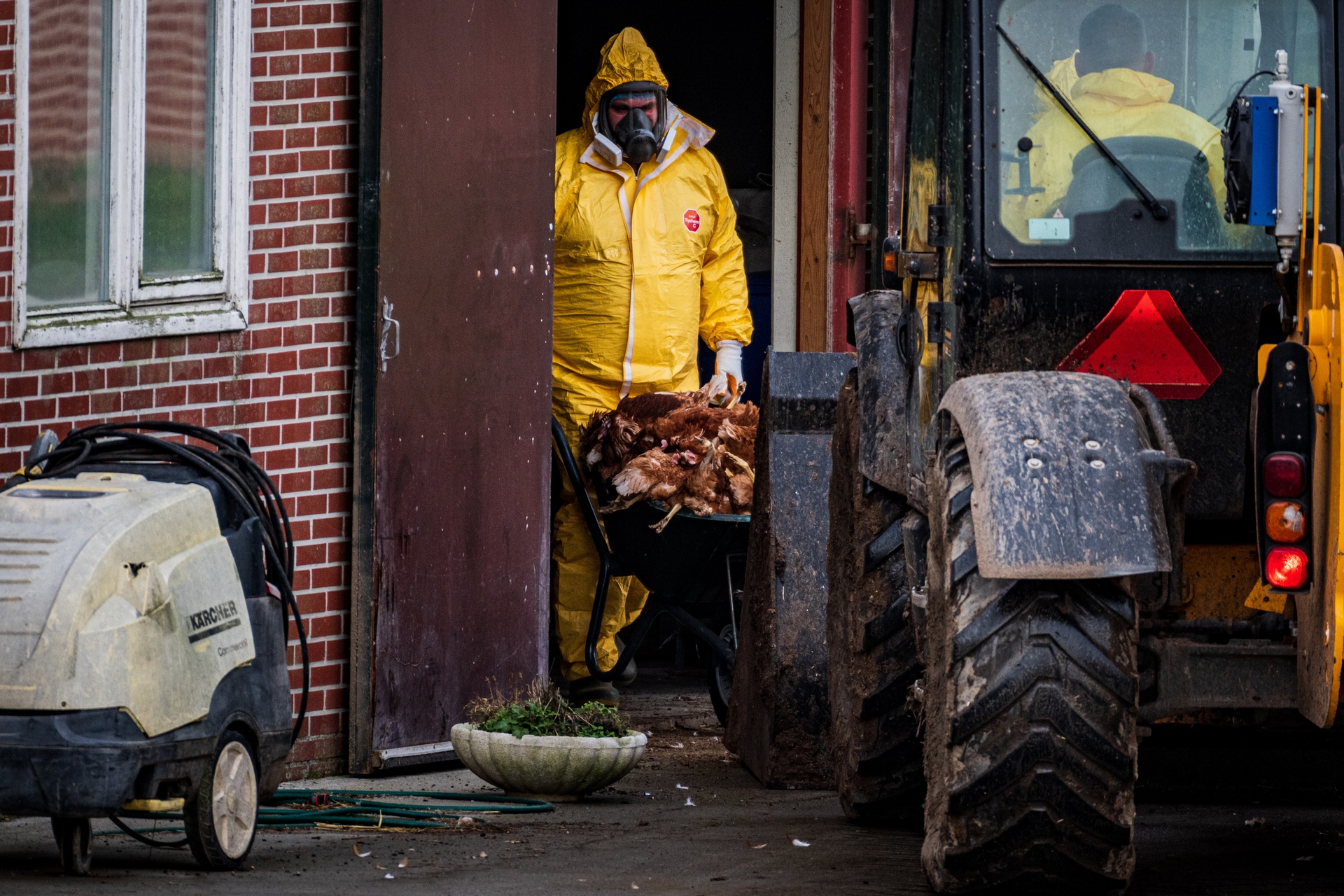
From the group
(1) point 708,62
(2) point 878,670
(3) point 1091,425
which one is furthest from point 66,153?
(1) point 708,62

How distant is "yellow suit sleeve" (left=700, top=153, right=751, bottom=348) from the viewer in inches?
380

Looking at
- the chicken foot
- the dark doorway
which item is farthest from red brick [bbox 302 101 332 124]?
the dark doorway

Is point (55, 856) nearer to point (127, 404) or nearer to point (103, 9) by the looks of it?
point (127, 404)

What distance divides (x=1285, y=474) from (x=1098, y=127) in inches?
41.1

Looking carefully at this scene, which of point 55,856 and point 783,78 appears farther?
point 783,78

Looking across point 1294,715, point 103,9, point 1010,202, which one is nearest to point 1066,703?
point 1294,715

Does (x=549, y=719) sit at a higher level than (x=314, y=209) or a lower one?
lower

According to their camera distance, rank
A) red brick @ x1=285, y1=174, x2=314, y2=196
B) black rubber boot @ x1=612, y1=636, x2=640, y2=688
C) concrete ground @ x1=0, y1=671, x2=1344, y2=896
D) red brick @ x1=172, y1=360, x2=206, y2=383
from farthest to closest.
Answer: black rubber boot @ x1=612, y1=636, x2=640, y2=688, red brick @ x1=285, y1=174, x2=314, y2=196, red brick @ x1=172, y1=360, x2=206, y2=383, concrete ground @ x1=0, y1=671, x2=1344, y2=896

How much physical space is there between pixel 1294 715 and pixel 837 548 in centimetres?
208

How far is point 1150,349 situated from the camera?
470 centimetres

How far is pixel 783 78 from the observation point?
10.3 metres

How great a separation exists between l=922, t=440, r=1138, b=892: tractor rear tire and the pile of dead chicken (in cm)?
409

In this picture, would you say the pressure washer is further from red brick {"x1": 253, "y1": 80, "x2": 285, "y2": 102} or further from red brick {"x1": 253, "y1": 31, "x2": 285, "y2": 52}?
red brick {"x1": 253, "y1": 31, "x2": 285, "y2": 52}

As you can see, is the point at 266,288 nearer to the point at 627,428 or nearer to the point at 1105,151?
the point at 627,428
